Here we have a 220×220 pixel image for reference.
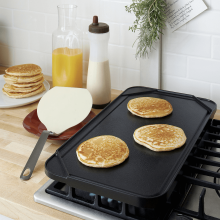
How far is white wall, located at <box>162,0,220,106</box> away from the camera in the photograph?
1.15 m

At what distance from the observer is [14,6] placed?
1535 millimetres

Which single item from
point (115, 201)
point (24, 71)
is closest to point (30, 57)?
point (24, 71)

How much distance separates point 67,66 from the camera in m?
1.24

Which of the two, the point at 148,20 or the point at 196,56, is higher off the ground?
the point at 148,20

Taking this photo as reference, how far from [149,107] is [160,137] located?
0.20 metres

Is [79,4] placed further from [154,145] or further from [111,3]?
[154,145]

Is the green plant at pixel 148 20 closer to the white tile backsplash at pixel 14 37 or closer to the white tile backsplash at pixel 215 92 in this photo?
the white tile backsplash at pixel 215 92

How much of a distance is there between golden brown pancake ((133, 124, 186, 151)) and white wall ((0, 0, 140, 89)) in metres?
0.51

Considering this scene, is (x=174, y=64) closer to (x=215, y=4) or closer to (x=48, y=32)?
(x=215, y=4)

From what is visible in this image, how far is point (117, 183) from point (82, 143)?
0.62 ft

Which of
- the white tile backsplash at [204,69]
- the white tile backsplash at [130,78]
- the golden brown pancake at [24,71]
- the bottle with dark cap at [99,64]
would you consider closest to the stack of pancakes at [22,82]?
the golden brown pancake at [24,71]

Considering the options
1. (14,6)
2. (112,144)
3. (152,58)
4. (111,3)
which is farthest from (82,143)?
(14,6)

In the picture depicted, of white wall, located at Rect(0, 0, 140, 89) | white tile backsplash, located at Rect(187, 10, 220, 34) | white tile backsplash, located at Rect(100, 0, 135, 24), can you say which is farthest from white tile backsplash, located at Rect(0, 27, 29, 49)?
white tile backsplash, located at Rect(187, 10, 220, 34)

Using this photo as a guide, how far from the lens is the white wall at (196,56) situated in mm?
1151
